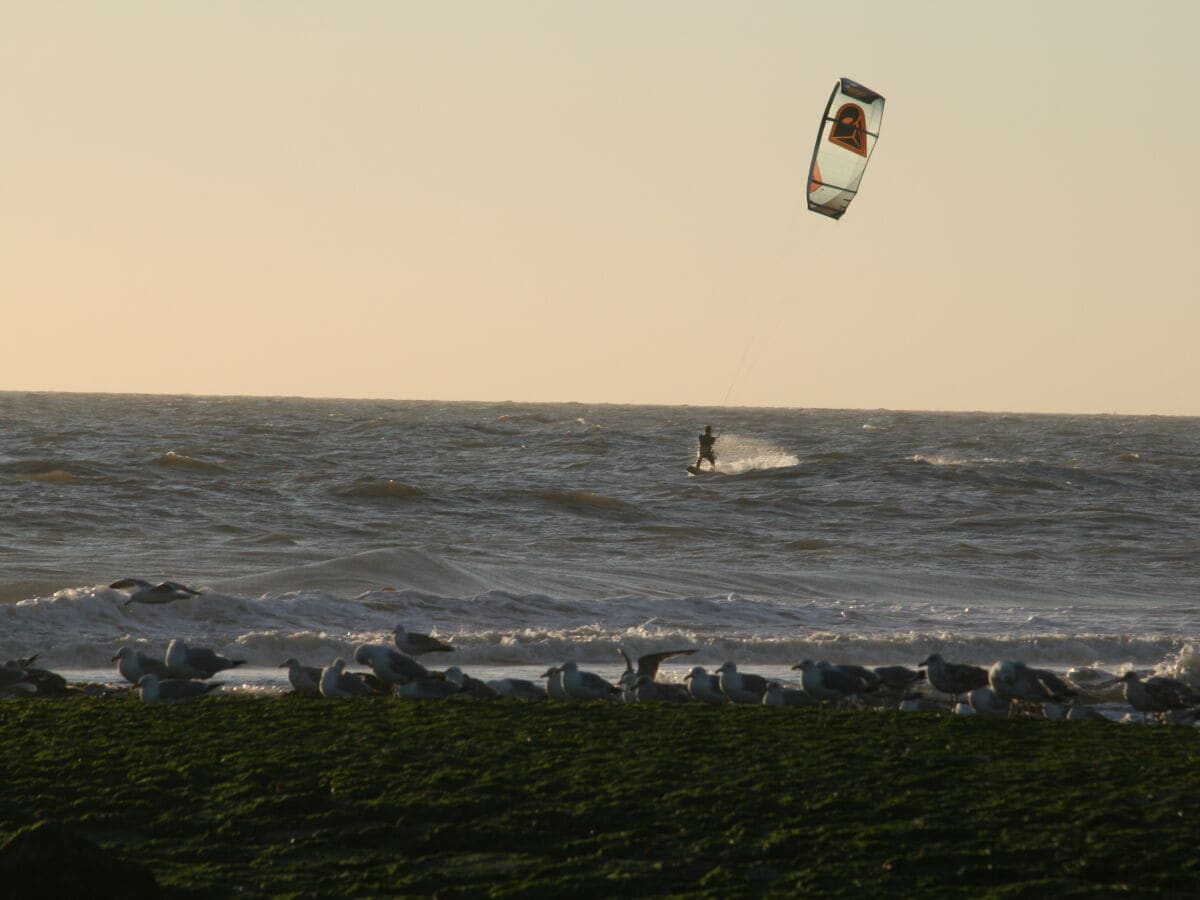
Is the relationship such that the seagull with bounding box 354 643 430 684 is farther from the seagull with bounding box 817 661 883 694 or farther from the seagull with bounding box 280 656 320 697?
the seagull with bounding box 817 661 883 694

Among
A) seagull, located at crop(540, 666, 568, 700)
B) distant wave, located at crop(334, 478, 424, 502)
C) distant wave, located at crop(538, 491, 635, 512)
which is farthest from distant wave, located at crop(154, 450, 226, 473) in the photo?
seagull, located at crop(540, 666, 568, 700)

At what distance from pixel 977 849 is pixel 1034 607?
42.6 ft

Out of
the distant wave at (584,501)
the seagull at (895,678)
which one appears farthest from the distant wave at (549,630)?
the distant wave at (584,501)

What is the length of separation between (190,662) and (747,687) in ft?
11.1

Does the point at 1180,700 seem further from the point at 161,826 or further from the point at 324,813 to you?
the point at 161,826

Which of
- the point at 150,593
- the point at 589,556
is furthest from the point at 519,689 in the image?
the point at 589,556

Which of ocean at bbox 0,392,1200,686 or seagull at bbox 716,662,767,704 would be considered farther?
ocean at bbox 0,392,1200,686

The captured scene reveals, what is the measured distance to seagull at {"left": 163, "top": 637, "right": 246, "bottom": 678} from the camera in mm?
8992

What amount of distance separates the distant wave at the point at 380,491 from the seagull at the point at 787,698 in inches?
863

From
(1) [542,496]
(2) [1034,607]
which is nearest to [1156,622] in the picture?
(2) [1034,607]

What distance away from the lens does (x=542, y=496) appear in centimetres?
3075

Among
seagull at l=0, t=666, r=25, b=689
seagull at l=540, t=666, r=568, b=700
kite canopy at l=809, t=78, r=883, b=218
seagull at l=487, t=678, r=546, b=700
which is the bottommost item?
seagull at l=0, t=666, r=25, b=689

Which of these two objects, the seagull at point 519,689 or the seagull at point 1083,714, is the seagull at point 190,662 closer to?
the seagull at point 519,689

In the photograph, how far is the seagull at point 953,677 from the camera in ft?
27.6
